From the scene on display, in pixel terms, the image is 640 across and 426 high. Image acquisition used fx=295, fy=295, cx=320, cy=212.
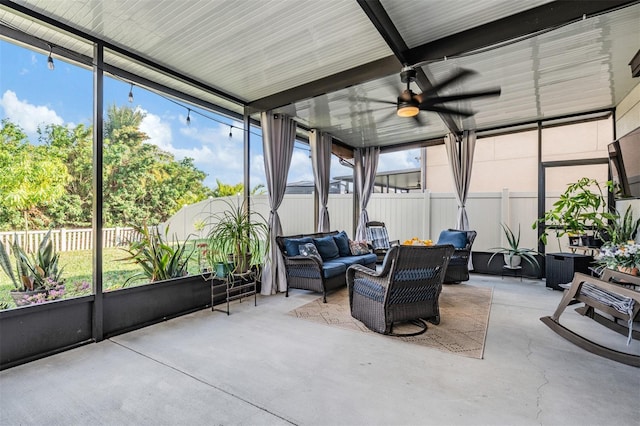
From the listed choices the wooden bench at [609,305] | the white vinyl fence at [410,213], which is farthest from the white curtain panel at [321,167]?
the wooden bench at [609,305]

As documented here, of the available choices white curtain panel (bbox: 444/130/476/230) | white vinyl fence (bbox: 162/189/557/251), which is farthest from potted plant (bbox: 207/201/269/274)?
white curtain panel (bbox: 444/130/476/230)

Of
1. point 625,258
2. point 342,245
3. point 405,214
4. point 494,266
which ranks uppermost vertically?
point 405,214

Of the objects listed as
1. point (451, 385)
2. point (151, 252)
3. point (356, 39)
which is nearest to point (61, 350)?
point (151, 252)

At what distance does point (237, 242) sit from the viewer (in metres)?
3.98

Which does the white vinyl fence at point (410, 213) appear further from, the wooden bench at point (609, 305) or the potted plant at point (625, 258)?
the wooden bench at point (609, 305)

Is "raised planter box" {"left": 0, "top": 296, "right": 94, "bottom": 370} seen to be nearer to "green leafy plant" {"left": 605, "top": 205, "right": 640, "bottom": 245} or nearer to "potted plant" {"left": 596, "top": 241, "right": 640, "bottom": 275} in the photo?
"potted plant" {"left": 596, "top": 241, "right": 640, "bottom": 275}

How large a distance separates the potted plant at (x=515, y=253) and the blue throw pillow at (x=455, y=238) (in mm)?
940

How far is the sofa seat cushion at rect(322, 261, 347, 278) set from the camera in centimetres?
422

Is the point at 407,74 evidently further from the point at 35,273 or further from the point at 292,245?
the point at 35,273

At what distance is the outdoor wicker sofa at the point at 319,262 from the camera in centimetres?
424

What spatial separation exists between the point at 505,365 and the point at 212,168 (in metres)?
5.42

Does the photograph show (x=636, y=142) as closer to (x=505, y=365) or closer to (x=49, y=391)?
(x=505, y=365)

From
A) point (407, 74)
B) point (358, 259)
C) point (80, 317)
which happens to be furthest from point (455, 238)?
point (80, 317)

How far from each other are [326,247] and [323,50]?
2.95 m
